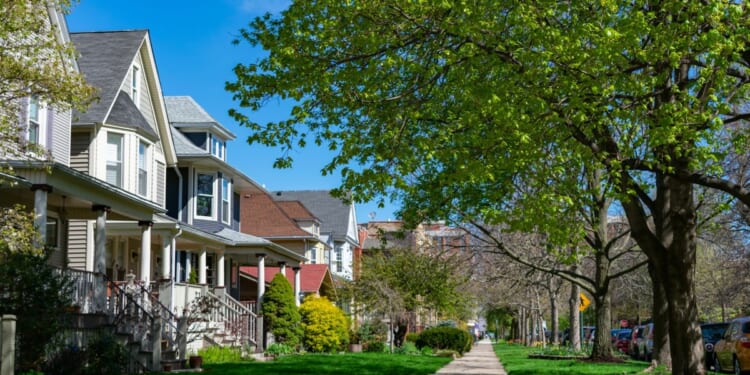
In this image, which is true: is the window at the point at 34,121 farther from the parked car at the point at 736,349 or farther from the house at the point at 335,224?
the house at the point at 335,224

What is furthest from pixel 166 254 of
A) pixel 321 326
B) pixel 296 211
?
pixel 296 211

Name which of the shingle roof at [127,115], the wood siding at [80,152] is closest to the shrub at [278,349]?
the shingle roof at [127,115]

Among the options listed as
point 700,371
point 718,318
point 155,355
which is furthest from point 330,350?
point 718,318

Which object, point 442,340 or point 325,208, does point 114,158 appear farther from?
point 325,208

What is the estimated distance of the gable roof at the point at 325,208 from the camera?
64.5m

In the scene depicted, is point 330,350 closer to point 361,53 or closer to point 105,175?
point 105,175

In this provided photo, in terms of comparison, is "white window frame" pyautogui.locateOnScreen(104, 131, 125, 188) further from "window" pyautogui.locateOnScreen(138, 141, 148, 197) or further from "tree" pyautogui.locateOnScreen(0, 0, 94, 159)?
"tree" pyautogui.locateOnScreen(0, 0, 94, 159)

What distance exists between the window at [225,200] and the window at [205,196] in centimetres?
82

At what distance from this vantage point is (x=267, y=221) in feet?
161

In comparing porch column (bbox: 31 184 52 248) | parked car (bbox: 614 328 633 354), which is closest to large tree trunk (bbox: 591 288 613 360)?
porch column (bbox: 31 184 52 248)

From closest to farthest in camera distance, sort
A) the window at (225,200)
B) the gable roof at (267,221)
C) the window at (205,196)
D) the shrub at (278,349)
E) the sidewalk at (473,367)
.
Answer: the sidewalk at (473,367)
the shrub at (278,349)
the window at (205,196)
the window at (225,200)
the gable roof at (267,221)

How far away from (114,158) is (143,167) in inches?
51.3

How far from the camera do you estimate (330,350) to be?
3403 cm

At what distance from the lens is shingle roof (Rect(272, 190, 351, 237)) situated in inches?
2542
